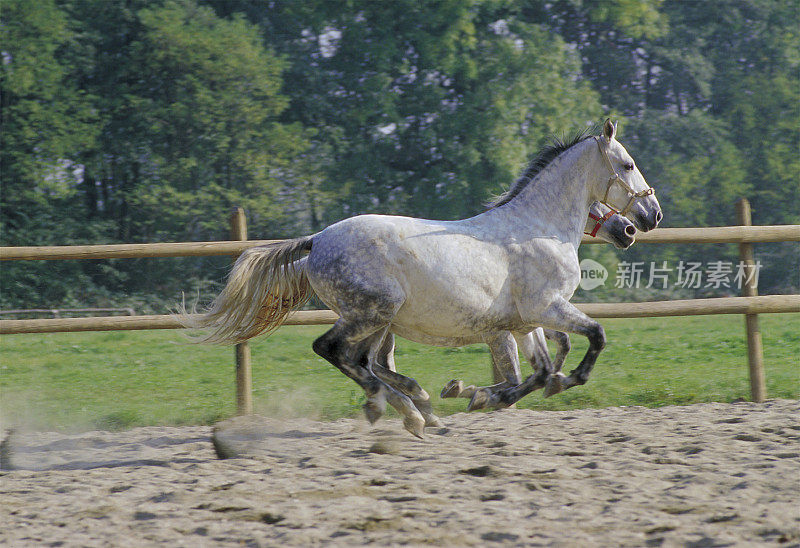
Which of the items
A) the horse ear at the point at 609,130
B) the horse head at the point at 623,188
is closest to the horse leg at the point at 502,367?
the horse head at the point at 623,188

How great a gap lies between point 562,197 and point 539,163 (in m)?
0.28

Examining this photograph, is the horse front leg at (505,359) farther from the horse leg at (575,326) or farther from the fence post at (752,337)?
the fence post at (752,337)

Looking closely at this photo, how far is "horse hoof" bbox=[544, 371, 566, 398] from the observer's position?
175 inches

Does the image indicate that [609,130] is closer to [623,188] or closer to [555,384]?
[623,188]

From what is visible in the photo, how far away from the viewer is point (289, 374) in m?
8.71

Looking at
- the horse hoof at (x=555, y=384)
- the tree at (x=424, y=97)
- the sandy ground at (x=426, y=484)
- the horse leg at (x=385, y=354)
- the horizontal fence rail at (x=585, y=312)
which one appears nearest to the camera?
the sandy ground at (x=426, y=484)

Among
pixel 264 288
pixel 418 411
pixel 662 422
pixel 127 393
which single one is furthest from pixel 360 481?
pixel 127 393

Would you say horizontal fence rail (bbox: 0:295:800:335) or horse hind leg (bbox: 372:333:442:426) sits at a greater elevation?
horizontal fence rail (bbox: 0:295:800:335)

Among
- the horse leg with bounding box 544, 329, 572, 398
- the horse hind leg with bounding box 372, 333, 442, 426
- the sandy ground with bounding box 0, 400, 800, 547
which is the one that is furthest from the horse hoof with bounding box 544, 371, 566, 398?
the horse hind leg with bounding box 372, 333, 442, 426

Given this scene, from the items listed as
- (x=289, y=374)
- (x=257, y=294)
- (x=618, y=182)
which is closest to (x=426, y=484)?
(x=257, y=294)

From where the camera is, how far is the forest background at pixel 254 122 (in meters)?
15.6

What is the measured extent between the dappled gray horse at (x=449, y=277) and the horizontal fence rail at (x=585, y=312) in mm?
619

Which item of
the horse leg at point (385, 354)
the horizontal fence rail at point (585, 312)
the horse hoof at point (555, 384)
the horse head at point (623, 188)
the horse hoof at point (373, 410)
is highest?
the horse head at point (623, 188)

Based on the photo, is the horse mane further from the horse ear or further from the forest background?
the forest background
